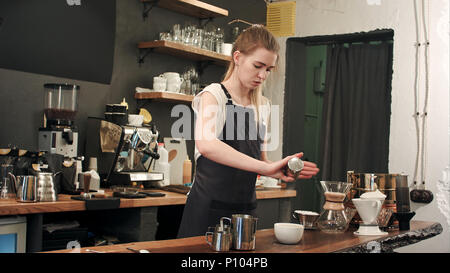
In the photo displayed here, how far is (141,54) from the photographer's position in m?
4.18

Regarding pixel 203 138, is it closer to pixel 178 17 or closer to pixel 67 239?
pixel 67 239

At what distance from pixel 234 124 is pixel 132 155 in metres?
1.43

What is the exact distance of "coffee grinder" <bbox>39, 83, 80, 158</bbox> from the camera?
10.7 ft

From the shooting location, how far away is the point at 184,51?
421 centimetres

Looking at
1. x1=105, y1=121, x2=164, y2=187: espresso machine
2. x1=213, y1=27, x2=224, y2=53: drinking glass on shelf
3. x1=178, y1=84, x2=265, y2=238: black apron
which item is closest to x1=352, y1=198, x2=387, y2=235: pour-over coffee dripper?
x1=178, y1=84, x2=265, y2=238: black apron

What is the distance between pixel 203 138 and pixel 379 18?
9.27 feet

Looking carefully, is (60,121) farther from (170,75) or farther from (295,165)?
(295,165)

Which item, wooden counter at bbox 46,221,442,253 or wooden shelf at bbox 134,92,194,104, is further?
wooden shelf at bbox 134,92,194,104

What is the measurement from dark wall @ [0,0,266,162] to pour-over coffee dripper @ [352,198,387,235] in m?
2.14

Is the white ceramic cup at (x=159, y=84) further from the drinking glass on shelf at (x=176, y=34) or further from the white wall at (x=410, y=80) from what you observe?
the white wall at (x=410, y=80)

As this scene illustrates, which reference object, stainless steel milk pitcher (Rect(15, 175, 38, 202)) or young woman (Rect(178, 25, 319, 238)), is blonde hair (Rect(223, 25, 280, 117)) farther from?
stainless steel milk pitcher (Rect(15, 175, 38, 202))

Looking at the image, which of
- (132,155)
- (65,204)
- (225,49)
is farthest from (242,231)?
(225,49)

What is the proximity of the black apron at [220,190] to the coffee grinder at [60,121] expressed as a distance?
114 cm
